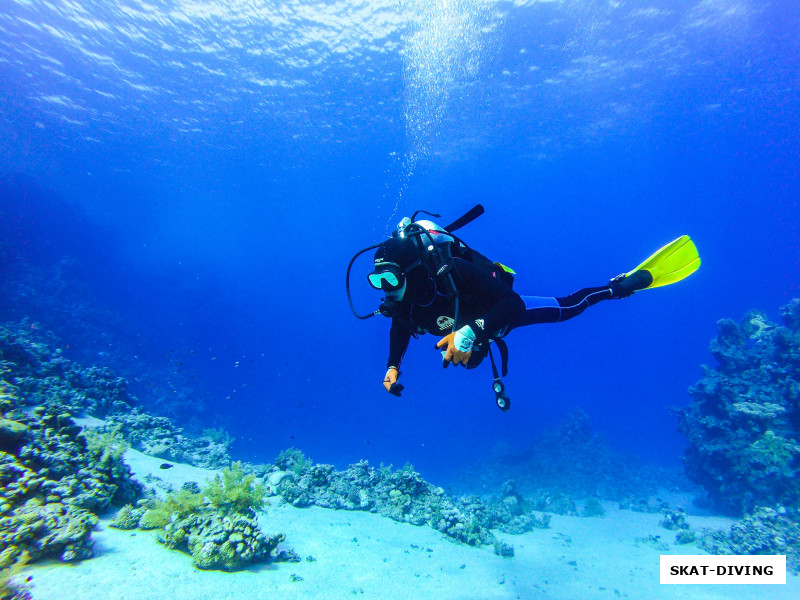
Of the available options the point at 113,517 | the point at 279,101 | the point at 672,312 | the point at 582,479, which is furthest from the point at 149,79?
the point at 672,312

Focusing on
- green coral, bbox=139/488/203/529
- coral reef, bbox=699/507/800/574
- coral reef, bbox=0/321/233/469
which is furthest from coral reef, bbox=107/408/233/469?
coral reef, bbox=699/507/800/574

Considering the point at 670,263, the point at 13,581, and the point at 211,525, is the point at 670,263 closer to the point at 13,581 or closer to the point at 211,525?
the point at 211,525

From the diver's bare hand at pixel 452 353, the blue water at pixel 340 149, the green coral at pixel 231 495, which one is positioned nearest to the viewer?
the diver's bare hand at pixel 452 353

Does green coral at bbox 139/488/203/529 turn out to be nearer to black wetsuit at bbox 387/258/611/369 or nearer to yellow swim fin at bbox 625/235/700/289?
black wetsuit at bbox 387/258/611/369

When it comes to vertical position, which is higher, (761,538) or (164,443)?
(761,538)

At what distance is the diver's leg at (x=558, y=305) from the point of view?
16.3 feet

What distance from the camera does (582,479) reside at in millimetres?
19172

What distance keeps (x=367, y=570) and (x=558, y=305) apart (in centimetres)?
502

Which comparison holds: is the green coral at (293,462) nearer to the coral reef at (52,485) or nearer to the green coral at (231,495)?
the green coral at (231,495)

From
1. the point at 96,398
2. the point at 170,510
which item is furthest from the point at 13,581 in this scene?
the point at 96,398

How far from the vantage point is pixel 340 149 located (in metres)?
42.7
